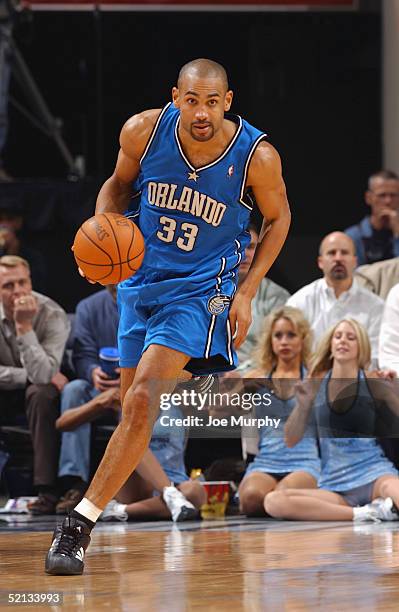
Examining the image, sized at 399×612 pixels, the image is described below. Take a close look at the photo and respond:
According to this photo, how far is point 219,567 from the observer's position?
409 cm

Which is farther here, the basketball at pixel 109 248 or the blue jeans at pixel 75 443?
the blue jeans at pixel 75 443

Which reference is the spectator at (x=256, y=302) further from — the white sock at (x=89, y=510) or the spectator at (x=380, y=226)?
the white sock at (x=89, y=510)

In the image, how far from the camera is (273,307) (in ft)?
23.2

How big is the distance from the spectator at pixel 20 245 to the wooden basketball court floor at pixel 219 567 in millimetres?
2490

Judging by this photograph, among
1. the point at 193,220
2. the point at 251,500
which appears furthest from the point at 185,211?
the point at 251,500

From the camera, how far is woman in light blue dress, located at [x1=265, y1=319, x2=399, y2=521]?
5.75 m

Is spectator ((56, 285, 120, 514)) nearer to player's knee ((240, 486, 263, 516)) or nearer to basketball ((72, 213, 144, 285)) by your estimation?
player's knee ((240, 486, 263, 516))

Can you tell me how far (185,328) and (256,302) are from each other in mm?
2976

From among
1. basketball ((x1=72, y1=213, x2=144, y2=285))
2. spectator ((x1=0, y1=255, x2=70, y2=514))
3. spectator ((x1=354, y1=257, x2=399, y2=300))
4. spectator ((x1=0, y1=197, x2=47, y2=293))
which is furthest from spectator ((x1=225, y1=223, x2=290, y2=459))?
basketball ((x1=72, y1=213, x2=144, y2=285))

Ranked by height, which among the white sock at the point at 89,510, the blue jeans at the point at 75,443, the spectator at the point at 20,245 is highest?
the spectator at the point at 20,245

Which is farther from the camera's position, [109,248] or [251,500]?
[251,500]

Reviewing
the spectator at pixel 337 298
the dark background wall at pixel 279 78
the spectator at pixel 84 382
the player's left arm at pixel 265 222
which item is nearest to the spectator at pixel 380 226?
the spectator at pixel 337 298

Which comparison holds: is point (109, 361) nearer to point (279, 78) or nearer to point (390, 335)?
point (390, 335)

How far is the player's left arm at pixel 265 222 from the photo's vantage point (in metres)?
4.27
